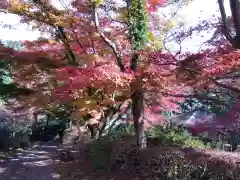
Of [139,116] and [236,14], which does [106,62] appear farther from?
[236,14]

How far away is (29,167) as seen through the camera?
40.8 ft

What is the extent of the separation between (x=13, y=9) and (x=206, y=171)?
7.19 meters

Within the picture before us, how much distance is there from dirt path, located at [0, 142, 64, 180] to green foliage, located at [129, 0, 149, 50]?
4946 millimetres

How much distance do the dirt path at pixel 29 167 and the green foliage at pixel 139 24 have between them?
4946 mm

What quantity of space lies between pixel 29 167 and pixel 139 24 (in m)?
6.30

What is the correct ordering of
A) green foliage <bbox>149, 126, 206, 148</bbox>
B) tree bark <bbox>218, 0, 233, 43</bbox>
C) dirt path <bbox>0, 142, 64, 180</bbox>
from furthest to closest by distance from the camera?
green foliage <bbox>149, 126, 206, 148</bbox>, dirt path <bbox>0, 142, 64, 180</bbox>, tree bark <bbox>218, 0, 233, 43</bbox>

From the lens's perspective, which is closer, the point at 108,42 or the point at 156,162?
the point at 156,162

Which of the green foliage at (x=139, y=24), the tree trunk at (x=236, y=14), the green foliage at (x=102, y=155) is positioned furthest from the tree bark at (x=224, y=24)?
the green foliage at (x=102, y=155)

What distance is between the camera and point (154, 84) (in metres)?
9.55

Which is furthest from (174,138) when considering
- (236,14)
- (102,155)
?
(236,14)

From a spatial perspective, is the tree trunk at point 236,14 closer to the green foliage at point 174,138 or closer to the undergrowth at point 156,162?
the undergrowth at point 156,162

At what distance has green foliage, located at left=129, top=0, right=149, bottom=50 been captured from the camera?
1043 cm

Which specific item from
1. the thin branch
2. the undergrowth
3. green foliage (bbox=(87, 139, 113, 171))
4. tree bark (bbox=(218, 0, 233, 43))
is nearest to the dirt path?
the undergrowth

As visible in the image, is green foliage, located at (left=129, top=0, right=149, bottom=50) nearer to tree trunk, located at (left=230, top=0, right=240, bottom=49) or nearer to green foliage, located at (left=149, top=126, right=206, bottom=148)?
tree trunk, located at (left=230, top=0, right=240, bottom=49)
